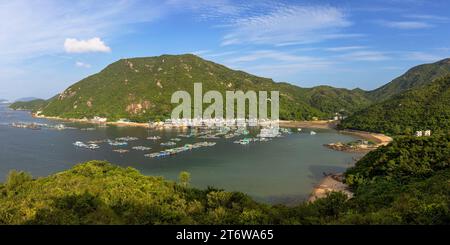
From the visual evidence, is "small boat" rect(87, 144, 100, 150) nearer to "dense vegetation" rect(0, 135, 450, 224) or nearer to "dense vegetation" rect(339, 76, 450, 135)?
"dense vegetation" rect(0, 135, 450, 224)

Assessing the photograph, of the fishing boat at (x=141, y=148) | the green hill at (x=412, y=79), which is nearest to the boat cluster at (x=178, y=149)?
the fishing boat at (x=141, y=148)

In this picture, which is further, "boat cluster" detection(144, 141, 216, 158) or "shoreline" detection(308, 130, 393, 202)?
"boat cluster" detection(144, 141, 216, 158)

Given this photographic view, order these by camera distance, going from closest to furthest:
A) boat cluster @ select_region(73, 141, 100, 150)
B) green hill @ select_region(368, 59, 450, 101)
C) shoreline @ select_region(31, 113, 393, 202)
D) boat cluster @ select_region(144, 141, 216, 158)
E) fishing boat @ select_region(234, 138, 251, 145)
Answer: shoreline @ select_region(31, 113, 393, 202)
boat cluster @ select_region(144, 141, 216, 158)
boat cluster @ select_region(73, 141, 100, 150)
fishing boat @ select_region(234, 138, 251, 145)
green hill @ select_region(368, 59, 450, 101)

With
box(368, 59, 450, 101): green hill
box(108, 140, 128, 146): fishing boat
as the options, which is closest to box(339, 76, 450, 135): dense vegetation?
box(108, 140, 128, 146): fishing boat

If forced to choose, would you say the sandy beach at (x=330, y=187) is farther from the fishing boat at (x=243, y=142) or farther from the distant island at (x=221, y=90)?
the distant island at (x=221, y=90)
